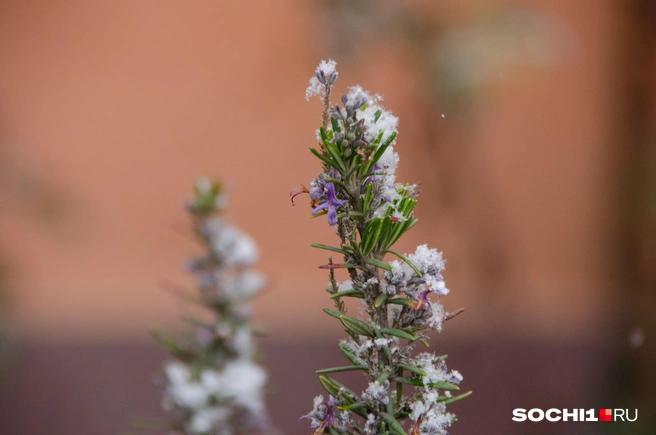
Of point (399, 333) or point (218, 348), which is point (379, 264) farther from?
point (218, 348)

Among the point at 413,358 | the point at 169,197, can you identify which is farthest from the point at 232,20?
the point at 413,358

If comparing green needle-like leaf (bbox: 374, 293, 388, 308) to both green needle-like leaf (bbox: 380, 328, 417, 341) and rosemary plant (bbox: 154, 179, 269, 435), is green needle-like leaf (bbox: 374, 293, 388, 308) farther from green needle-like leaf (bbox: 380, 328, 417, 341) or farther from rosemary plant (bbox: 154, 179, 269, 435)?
rosemary plant (bbox: 154, 179, 269, 435)

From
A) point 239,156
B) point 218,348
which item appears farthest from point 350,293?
point 239,156

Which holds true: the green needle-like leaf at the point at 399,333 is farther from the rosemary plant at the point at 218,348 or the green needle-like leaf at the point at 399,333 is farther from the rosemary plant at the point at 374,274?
the rosemary plant at the point at 218,348

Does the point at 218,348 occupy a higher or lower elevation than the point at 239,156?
lower

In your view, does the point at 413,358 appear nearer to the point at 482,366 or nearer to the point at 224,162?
the point at 482,366

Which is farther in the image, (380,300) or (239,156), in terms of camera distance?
(239,156)

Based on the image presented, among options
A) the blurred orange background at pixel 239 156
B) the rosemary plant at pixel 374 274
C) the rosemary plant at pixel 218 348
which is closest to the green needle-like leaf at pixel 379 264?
the rosemary plant at pixel 374 274
